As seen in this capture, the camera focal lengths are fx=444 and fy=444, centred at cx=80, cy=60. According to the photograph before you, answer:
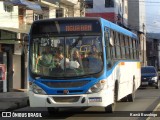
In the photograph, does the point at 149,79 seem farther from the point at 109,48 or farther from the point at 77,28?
the point at 77,28

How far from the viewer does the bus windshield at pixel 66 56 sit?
12.9m

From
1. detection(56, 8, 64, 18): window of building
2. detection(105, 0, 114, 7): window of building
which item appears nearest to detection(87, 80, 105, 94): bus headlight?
detection(56, 8, 64, 18): window of building

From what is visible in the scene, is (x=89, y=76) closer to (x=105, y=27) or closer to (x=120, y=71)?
(x=105, y=27)

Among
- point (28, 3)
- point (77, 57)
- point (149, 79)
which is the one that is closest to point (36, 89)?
point (77, 57)

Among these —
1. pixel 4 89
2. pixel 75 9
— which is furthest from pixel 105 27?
pixel 75 9

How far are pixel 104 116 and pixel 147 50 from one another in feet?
279

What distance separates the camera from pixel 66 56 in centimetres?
1307

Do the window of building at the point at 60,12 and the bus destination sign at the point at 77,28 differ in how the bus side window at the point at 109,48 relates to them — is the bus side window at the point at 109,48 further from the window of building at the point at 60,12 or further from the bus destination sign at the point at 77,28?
the window of building at the point at 60,12

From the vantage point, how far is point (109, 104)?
1368cm

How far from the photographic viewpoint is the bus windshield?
12898mm

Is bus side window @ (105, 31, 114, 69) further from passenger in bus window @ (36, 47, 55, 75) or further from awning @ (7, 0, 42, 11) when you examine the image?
awning @ (7, 0, 42, 11)

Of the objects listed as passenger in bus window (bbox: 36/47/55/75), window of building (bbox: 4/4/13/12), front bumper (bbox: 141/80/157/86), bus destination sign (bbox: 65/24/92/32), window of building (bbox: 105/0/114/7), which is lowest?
front bumper (bbox: 141/80/157/86)

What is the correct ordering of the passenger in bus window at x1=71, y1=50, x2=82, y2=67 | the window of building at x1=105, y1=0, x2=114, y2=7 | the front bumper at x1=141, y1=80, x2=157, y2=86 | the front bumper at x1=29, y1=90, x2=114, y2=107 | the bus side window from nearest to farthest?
the front bumper at x1=29, y1=90, x2=114, y2=107, the passenger in bus window at x1=71, y1=50, x2=82, y2=67, the bus side window, the front bumper at x1=141, y1=80, x2=157, y2=86, the window of building at x1=105, y1=0, x2=114, y2=7

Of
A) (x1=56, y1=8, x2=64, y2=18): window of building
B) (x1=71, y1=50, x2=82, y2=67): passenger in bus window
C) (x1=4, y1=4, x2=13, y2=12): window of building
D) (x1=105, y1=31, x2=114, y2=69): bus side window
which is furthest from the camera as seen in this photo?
(x1=56, y1=8, x2=64, y2=18): window of building
